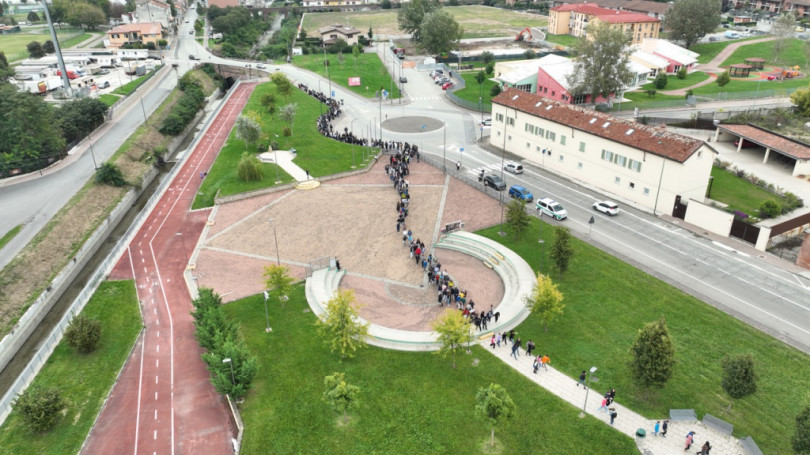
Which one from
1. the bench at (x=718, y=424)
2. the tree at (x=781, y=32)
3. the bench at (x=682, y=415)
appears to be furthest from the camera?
the tree at (x=781, y=32)

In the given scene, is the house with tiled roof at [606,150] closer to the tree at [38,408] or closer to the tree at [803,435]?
the tree at [803,435]

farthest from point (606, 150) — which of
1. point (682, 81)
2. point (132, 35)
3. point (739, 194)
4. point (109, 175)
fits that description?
point (132, 35)

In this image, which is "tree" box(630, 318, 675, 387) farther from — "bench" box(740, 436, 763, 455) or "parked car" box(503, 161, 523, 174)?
"parked car" box(503, 161, 523, 174)

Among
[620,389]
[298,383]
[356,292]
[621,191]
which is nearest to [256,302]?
[356,292]

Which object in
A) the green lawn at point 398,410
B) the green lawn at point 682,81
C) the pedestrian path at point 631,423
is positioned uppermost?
the green lawn at point 682,81

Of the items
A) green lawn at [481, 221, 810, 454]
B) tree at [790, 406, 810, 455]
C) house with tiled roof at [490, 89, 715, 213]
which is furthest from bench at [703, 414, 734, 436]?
house with tiled roof at [490, 89, 715, 213]

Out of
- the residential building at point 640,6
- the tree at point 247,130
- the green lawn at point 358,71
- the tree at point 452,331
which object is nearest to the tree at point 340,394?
the tree at point 452,331

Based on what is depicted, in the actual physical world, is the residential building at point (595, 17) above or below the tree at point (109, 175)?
above

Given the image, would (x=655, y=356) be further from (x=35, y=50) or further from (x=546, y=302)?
(x=35, y=50)
